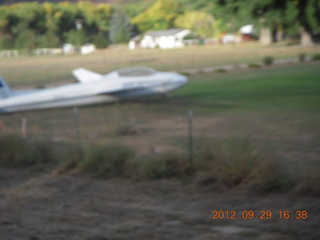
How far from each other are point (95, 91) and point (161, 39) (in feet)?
63.8

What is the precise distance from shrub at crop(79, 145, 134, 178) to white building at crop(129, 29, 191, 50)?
2581 centimetres

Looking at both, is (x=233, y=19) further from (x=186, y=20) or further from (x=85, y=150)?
(x=85, y=150)

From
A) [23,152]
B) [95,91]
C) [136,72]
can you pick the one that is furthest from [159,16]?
[23,152]

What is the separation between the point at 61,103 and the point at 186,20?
39.6ft

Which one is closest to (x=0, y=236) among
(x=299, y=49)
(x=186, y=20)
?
(x=186, y=20)

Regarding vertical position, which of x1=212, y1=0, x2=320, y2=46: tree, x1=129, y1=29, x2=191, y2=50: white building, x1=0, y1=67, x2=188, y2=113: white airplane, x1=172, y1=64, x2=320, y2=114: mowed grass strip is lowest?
x1=172, y1=64, x2=320, y2=114: mowed grass strip

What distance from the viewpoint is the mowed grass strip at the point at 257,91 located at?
76.3ft

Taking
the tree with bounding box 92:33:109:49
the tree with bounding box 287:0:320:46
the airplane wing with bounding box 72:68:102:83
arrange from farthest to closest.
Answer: the tree with bounding box 92:33:109:49
the airplane wing with bounding box 72:68:102:83
the tree with bounding box 287:0:320:46

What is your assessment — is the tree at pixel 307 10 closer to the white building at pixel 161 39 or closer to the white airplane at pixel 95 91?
the white airplane at pixel 95 91

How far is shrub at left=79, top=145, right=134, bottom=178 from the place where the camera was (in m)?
10.6

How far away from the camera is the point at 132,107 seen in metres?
24.4

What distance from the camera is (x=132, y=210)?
8008 millimetres

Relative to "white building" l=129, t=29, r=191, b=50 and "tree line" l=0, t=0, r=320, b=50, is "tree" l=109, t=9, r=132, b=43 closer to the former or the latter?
"tree line" l=0, t=0, r=320, b=50
